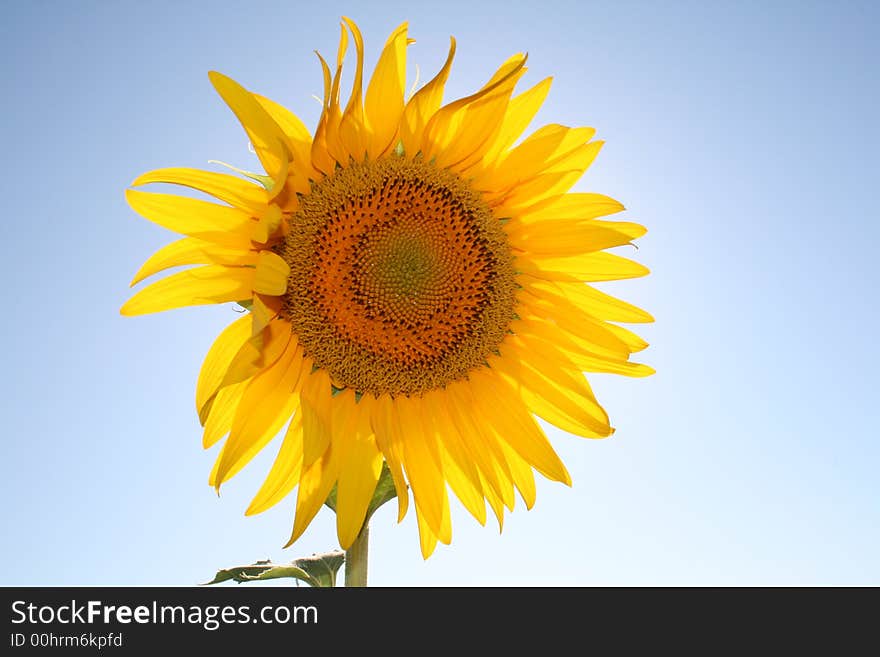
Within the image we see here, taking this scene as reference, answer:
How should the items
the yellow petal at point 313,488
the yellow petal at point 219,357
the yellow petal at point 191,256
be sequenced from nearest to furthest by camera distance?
1. the yellow petal at point 191,256
2. the yellow petal at point 219,357
3. the yellow petal at point 313,488

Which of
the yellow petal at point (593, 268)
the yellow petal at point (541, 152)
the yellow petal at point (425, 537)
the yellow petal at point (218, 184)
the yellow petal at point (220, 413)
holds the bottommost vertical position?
the yellow petal at point (425, 537)

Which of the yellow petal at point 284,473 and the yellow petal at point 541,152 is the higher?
the yellow petal at point 541,152

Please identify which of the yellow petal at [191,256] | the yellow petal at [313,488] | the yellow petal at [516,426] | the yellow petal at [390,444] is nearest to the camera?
the yellow petal at [191,256]

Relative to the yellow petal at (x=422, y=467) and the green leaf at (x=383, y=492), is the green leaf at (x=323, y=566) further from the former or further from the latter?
the yellow petal at (x=422, y=467)

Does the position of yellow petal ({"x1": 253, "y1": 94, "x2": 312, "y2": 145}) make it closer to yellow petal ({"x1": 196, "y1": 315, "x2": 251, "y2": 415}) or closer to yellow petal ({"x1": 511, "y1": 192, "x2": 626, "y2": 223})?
yellow petal ({"x1": 196, "y1": 315, "x2": 251, "y2": 415})

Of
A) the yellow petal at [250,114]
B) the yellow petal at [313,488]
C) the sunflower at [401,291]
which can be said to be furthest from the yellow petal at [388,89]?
the yellow petal at [313,488]

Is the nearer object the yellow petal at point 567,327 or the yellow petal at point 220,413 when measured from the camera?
the yellow petal at point 220,413

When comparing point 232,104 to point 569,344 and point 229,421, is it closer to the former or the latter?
point 229,421
